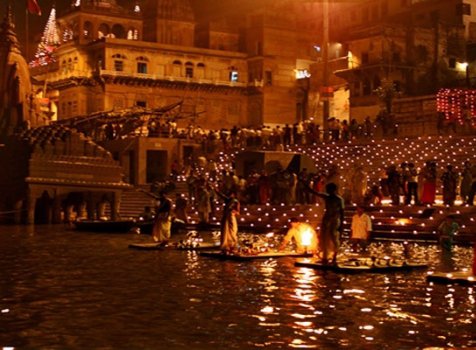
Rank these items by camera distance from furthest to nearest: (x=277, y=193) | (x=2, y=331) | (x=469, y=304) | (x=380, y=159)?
(x=380, y=159) → (x=277, y=193) → (x=469, y=304) → (x=2, y=331)

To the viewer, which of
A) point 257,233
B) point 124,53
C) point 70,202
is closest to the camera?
point 257,233

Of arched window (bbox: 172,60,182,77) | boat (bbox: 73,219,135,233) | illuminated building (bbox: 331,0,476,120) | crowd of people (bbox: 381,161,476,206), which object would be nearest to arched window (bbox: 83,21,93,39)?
arched window (bbox: 172,60,182,77)

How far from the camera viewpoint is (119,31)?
225ft

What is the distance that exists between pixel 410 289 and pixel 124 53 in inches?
1919

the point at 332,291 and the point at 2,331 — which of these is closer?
the point at 2,331

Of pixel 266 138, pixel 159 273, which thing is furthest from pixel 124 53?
pixel 159 273

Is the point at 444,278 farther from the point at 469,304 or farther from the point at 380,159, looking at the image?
the point at 380,159

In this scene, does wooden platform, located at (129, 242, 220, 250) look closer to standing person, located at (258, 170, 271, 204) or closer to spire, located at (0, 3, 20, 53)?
standing person, located at (258, 170, 271, 204)

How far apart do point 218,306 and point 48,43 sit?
63310 millimetres

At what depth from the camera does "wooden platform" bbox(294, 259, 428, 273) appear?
14891mm

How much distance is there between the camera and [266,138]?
4188 centimetres

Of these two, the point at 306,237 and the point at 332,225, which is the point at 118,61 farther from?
the point at 332,225

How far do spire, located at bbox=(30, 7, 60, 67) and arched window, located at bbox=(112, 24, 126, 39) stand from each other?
190 inches

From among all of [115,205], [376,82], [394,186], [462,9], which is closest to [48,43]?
[376,82]
